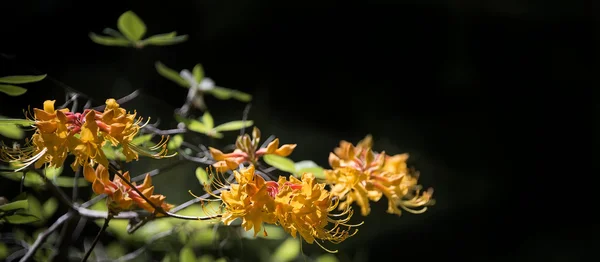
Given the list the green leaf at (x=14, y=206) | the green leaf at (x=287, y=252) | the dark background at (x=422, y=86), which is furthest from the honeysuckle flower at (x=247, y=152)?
the dark background at (x=422, y=86)

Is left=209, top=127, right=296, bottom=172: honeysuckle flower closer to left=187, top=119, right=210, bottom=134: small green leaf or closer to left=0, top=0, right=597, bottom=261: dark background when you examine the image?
left=187, top=119, right=210, bottom=134: small green leaf

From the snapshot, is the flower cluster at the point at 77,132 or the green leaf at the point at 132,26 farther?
the green leaf at the point at 132,26

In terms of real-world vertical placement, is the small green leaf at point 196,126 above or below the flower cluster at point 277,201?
above

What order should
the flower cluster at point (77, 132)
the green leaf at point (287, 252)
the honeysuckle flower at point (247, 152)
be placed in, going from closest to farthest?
the flower cluster at point (77, 132)
the honeysuckle flower at point (247, 152)
the green leaf at point (287, 252)

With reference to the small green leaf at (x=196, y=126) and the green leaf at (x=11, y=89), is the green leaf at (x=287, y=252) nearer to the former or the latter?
the small green leaf at (x=196, y=126)

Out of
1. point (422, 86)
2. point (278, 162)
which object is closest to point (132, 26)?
point (278, 162)

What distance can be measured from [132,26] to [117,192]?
0.85 feet

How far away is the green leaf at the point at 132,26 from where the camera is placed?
24.7 inches

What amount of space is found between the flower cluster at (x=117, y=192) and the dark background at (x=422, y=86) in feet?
2.87

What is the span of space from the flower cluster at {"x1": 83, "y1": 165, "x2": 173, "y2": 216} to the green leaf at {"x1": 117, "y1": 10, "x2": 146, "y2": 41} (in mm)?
235

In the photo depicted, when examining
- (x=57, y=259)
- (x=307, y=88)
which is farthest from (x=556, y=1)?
(x=57, y=259)

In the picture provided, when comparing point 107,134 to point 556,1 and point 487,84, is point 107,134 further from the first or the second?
point 556,1

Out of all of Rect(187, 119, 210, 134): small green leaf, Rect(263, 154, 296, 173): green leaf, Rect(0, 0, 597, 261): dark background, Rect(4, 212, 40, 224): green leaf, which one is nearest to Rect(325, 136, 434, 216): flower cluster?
Rect(263, 154, 296, 173): green leaf

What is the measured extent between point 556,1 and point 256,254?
1256mm
